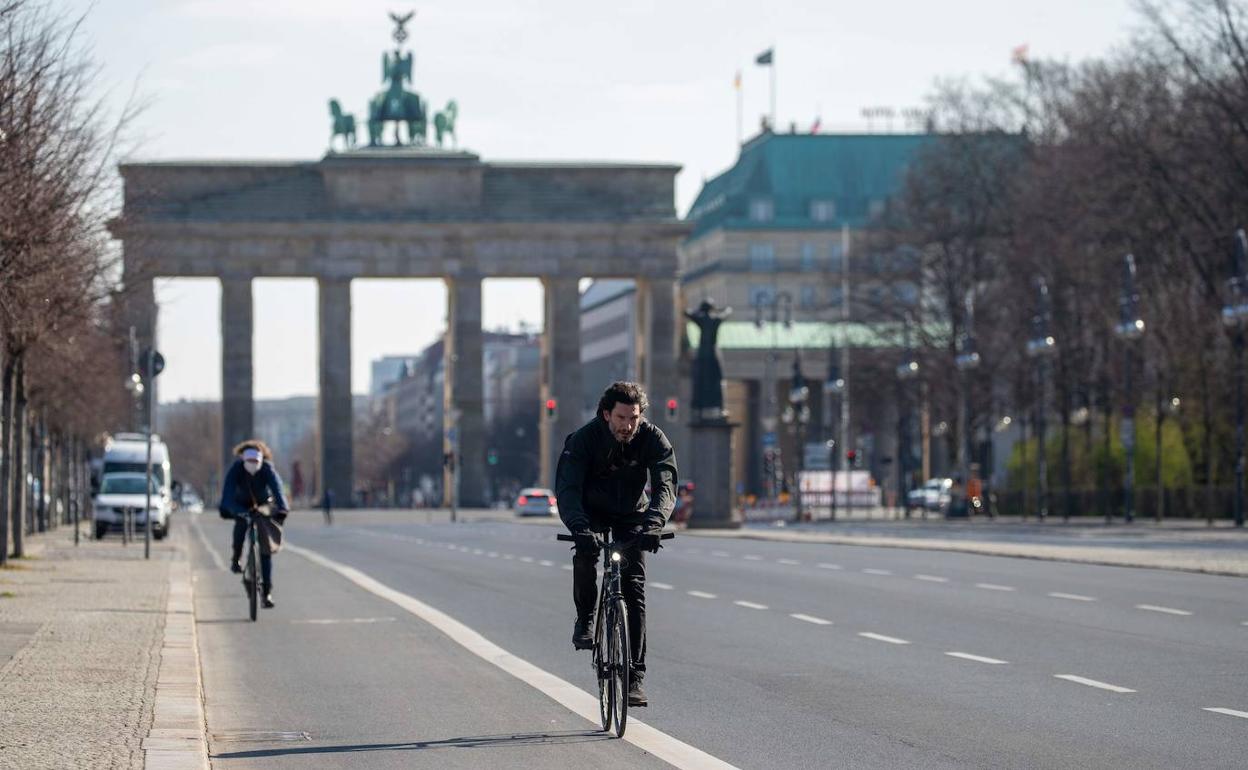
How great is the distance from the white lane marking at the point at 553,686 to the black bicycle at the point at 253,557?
154 centimetres

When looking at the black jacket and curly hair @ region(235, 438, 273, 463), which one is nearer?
the black jacket

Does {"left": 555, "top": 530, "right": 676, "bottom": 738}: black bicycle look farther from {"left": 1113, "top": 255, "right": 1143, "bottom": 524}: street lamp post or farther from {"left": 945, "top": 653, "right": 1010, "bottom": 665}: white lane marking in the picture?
{"left": 1113, "top": 255, "right": 1143, "bottom": 524}: street lamp post

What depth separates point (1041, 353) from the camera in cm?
6531

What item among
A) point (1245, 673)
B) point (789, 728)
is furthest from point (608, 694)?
A: point (1245, 673)

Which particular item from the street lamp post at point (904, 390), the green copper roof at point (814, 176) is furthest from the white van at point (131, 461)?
the green copper roof at point (814, 176)

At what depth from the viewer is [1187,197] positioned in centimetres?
6400

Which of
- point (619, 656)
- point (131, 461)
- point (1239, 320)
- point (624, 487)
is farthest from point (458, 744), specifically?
point (131, 461)

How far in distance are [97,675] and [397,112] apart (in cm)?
9630

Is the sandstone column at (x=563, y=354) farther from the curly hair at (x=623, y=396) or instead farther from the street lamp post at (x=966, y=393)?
the curly hair at (x=623, y=396)

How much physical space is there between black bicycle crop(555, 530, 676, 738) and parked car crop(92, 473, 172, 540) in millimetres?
38812

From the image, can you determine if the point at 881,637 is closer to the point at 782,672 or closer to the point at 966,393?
Answer: the point at 782,672

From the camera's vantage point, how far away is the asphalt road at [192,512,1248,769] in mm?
12469

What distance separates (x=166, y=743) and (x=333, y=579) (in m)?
21.9

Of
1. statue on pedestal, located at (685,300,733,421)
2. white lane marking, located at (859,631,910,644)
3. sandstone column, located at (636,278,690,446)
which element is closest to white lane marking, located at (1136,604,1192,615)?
white lane marking, located at (859,631,910,644)
